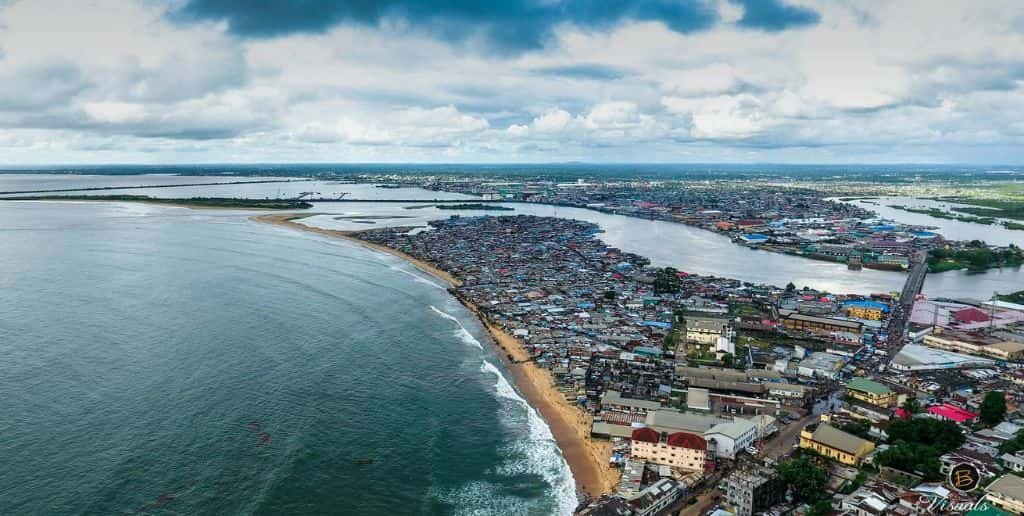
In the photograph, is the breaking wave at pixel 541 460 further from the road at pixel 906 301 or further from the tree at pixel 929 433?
the road at pixel 906 301

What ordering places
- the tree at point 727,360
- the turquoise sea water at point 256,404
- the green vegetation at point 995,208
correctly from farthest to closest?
the green vegetation at point 995,208 < the tree at point 727,360 < the turquoise sea water at point 256,404

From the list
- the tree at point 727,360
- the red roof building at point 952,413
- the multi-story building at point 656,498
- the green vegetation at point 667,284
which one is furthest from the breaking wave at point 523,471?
the green vegetation at point 667,284

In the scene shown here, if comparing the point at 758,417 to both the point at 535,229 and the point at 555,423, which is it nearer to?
the point at 555,423

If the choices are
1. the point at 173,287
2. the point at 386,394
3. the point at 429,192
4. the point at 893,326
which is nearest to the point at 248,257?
the point at 173,287

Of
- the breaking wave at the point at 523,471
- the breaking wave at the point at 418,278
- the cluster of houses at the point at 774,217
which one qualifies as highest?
the cluster of houses at the point at 774,217

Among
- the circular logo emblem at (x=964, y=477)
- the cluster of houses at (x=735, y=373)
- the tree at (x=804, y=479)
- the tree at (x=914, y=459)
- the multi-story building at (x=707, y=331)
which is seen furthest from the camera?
the multi-story building at (x=707, y=331)

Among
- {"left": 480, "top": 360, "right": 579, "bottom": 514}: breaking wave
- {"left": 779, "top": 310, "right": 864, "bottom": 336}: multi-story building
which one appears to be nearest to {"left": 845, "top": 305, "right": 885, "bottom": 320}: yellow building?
{"left": 779, "top": 310, "right": 864, "bottom": 336}: multi-story building

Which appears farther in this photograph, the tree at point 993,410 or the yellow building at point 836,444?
the tree at point 993,410
